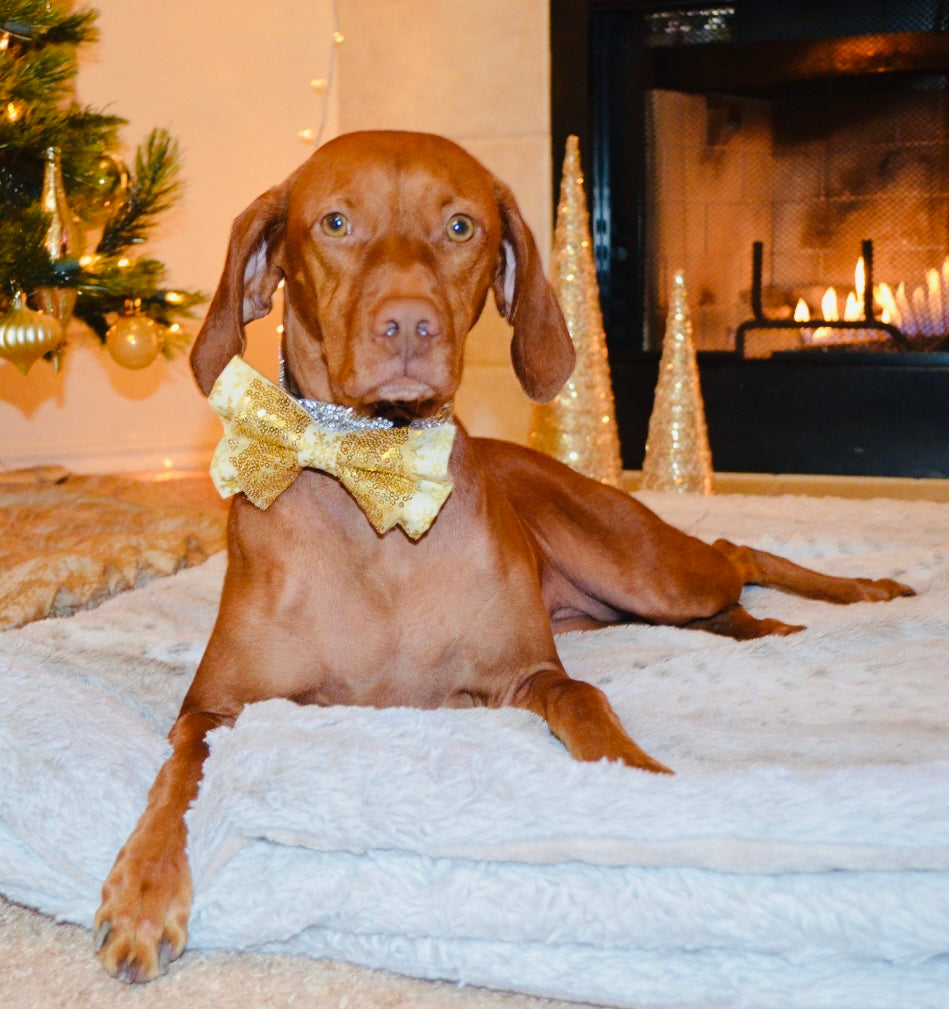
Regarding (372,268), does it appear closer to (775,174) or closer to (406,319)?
(406,319)

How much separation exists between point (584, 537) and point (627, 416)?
2.49m

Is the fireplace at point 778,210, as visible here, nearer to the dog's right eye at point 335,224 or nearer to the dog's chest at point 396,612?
the dog's chest at point 396,612

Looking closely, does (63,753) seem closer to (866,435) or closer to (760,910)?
(760,910)

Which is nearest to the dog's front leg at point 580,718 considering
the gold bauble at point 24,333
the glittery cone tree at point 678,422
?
the gold bauble at point 24,333

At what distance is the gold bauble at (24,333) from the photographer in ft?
11.1

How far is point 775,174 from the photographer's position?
16.5ft

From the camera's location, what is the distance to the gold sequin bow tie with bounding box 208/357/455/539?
74.8 inches

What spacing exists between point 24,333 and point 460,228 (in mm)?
1831

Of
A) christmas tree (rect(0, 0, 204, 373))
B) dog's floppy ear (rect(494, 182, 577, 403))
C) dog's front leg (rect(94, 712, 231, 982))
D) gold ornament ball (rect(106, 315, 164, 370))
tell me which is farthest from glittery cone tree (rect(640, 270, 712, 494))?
dog's front leg (rect(94, 712, 231, 982))

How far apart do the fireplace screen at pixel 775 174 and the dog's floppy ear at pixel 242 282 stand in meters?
3.02

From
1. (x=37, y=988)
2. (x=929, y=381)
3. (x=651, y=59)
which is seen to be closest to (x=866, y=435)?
(x=929, y=381)

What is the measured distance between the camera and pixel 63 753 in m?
1.74

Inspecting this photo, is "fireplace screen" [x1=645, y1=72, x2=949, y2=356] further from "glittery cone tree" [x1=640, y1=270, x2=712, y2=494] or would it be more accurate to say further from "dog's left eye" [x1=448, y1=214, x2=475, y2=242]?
"dog's left eye" [x1=448, y1=214, x2=475, y2=242]

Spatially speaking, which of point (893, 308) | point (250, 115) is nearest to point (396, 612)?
point (893, 308)
